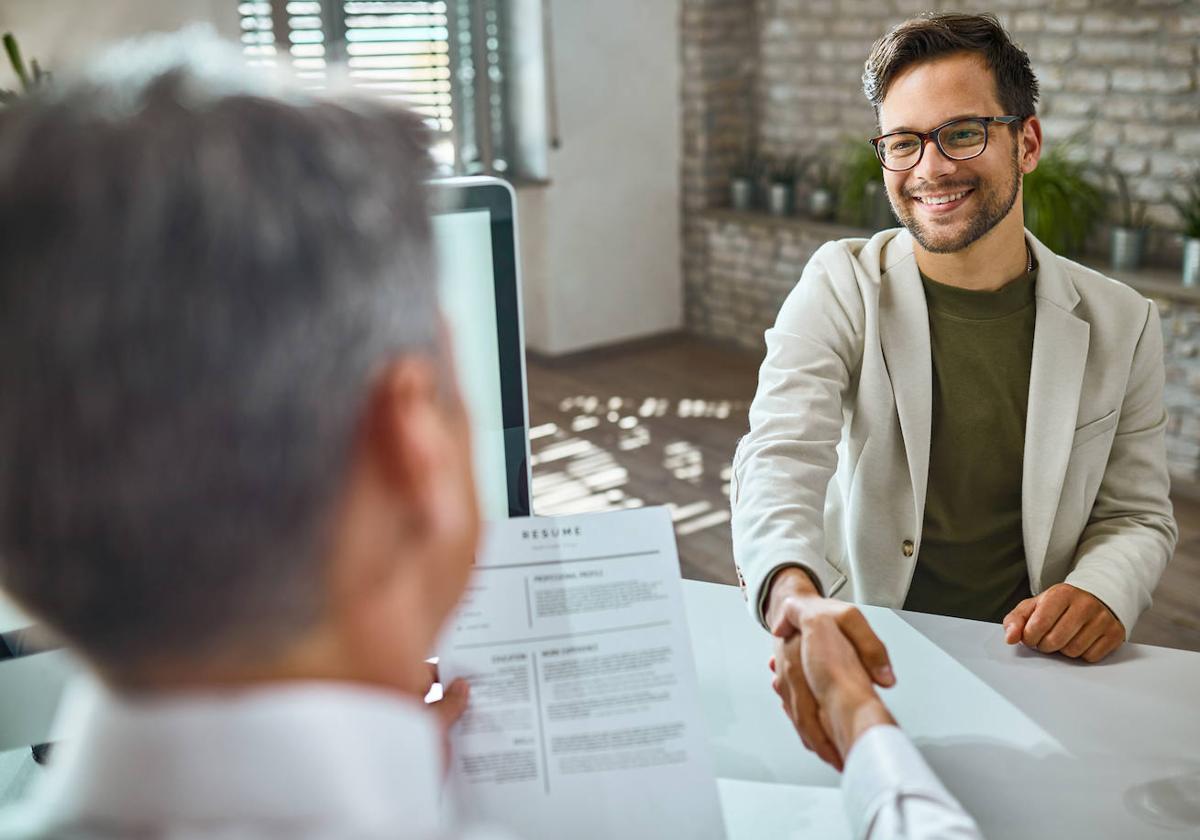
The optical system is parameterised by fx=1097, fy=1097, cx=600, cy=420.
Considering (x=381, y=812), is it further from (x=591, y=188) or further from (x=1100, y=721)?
(x=591, y=188)

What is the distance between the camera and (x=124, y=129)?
1.22ft

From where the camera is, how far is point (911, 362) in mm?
1422

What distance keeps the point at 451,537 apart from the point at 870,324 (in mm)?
1090

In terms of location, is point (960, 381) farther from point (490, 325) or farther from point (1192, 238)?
point (1192, 238)

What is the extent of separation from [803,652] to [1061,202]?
322 cm

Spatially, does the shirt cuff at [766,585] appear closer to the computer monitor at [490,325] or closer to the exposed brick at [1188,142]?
the computer monitor at [490,325]

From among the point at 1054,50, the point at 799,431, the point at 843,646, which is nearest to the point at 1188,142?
the point at 1054,50

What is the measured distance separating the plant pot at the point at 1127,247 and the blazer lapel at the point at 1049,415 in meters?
2.62

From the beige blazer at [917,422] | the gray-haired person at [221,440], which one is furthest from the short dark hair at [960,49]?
the gray-haired person at [221,440]

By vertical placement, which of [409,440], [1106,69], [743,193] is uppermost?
[1106,69]

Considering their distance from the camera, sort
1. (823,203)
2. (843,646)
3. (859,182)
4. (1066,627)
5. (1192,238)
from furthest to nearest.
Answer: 1. (823,203)
2. (859,182)
3. (1192,238)
4. (1066,627)
5. (843,646)

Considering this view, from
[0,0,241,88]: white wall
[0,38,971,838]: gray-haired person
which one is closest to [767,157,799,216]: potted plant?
[0,0,241,88]: white wall

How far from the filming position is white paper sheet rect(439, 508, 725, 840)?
30.0 inches

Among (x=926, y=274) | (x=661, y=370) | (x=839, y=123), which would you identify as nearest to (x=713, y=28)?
(x=839, y=123)
